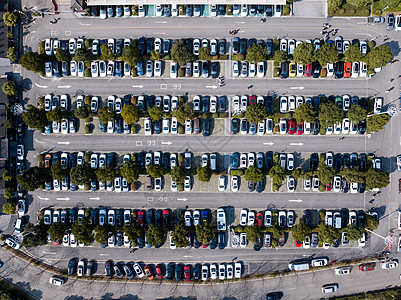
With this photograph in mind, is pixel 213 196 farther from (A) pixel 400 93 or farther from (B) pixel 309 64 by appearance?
(A) pixel 400 93

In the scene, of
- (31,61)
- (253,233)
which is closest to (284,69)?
(253,233)

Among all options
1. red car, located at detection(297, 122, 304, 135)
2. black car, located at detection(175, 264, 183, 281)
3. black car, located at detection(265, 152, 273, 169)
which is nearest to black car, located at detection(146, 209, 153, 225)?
black car, located at detection(175, 264, 183, 281)

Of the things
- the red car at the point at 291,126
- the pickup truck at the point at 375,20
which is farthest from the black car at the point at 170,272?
the pickup truck at the point at 375,20

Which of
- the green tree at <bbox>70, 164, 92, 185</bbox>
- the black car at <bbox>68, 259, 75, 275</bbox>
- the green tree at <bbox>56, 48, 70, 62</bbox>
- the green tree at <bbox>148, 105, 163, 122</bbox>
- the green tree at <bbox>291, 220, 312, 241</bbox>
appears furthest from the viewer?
the black car at <bbox>68, 259, 75, 275</bbox>

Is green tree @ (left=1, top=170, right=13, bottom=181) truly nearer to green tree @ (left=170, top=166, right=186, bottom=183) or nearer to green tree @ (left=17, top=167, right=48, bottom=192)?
green tree @ (left=17, top=167, right=48, bottom=192)

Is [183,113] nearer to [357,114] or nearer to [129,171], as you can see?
[129,171]

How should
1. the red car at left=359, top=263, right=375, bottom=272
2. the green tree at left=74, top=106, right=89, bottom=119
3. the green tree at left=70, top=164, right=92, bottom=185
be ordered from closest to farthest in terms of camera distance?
1. the green tree at left=70, top=164, right=92, bottom=185
2. the green tree at left=74, top=106, right=89, bottom=119
3. the red car at left=359, top=263, right=375, bottom=272

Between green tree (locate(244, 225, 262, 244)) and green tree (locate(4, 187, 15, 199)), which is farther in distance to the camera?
green tree (locate(4, 187, 15, 199))
